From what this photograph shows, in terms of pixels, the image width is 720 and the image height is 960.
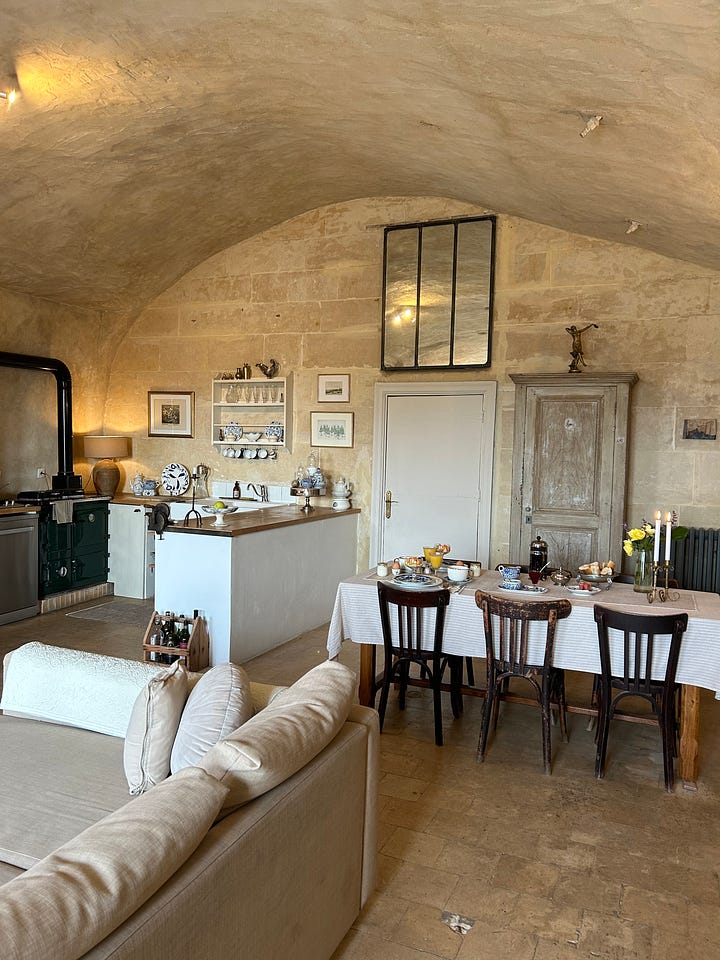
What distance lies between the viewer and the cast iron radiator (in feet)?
18.5

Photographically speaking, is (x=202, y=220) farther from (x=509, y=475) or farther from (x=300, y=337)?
(x=509, y=475)

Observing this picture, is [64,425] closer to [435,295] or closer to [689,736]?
[435,295]

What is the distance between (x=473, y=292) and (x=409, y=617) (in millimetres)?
3759

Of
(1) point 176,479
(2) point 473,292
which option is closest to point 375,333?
(2) point 473,292

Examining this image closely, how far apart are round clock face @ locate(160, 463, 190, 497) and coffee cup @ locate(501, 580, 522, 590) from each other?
182 inches

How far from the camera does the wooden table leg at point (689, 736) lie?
338cm

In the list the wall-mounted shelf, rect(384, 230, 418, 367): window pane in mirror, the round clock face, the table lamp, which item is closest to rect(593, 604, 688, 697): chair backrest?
rect(384, 230, 418, 367): window pane in mirror

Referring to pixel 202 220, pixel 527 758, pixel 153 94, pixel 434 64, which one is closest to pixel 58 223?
pixel 202 220

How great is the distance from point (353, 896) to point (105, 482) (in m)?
6.31

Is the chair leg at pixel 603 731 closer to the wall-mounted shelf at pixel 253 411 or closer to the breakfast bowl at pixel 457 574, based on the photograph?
the breakfast bowl at pixel 457 574

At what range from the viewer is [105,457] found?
A: 25.3 feet

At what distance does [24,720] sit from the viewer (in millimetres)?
2797

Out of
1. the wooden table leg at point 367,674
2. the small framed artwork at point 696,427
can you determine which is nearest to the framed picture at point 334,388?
the small framed artwork at point 696,427

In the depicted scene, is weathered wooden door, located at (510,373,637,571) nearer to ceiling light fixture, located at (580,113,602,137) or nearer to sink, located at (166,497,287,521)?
ceiling light fixture, located at (580,113,602,137)
